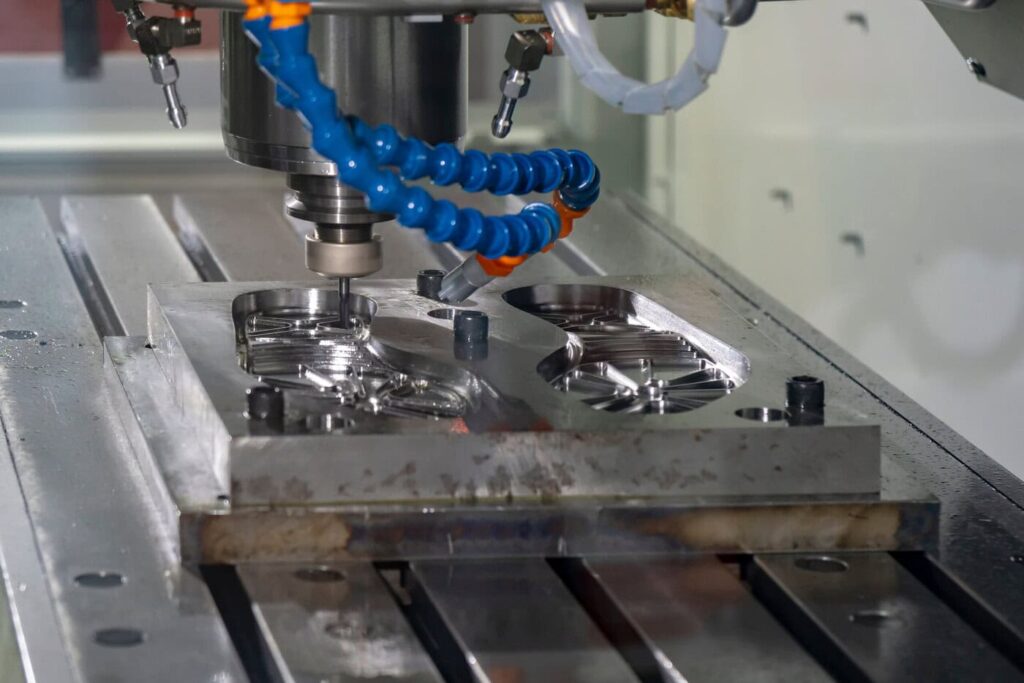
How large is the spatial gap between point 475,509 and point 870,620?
262mm

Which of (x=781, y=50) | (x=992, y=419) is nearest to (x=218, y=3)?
(x=992, y=419)

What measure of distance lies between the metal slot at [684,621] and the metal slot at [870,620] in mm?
23

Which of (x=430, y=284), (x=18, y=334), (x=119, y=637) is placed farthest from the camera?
(x=18, y=334)

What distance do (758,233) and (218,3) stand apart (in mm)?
1775

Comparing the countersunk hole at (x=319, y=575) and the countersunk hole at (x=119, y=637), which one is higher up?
the countersunk hole at (x=119, y=637)

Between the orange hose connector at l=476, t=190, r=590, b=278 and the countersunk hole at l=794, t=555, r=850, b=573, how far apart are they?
0.28m

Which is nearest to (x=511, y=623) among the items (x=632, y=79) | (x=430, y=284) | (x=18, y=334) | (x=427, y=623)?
(x=427, y=623)

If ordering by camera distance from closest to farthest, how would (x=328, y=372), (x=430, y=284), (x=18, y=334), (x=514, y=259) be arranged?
(x=514, y=259), (x=328, y=372), (x=430, y=284), (x=18, y=334)

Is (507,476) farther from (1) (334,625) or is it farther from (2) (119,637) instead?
(2) (119,637)

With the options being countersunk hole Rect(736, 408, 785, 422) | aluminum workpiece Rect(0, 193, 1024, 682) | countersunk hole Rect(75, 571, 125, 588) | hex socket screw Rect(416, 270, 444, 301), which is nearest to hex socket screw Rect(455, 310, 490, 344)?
aluminum workpiece Rect(0, 193, 1024, 682)

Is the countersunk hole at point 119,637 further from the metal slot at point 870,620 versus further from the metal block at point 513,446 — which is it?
the metal slot at point 870,620

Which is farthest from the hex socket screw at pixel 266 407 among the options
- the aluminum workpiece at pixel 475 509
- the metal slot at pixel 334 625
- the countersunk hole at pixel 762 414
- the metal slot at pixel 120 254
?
the metal slot at pixel 120 254

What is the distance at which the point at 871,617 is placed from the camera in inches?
41.2

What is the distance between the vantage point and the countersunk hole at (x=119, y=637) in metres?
0.96
